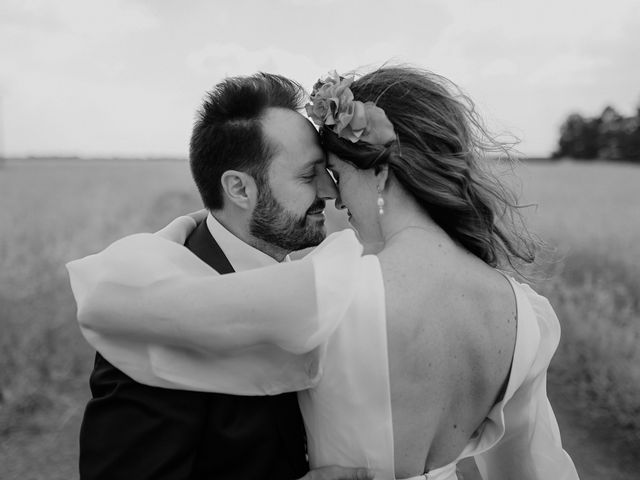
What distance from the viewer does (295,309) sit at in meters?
1.58

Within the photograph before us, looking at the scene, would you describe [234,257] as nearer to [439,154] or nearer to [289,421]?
[289,421]

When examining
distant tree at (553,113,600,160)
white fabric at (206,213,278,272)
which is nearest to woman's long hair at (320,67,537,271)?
white fabric at (206,213,278,272)

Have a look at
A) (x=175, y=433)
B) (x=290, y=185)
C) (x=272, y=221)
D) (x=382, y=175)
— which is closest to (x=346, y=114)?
(x=382, y=175)

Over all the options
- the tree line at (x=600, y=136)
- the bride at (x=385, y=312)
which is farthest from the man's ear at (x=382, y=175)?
the tree line at (x=600, y=136)

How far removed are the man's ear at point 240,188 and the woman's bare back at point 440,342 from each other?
796 mm

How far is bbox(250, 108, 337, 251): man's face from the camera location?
2490 millimetres

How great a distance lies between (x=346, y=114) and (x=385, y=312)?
30.4 inches

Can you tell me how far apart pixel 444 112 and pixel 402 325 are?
0.78 metres

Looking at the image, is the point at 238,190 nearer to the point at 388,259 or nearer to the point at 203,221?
the point at 203,221

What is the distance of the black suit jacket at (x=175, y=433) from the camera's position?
1736 millimetres

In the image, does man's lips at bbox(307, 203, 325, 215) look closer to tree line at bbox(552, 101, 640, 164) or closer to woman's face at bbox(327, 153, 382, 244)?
woman's face at bbox(327, 153, 382, 244)

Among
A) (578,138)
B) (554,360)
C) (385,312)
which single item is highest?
(385,312)

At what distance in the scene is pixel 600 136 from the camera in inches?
2916

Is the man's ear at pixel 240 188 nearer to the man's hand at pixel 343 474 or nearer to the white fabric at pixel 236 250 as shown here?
the white fabric at pixel 236 250
